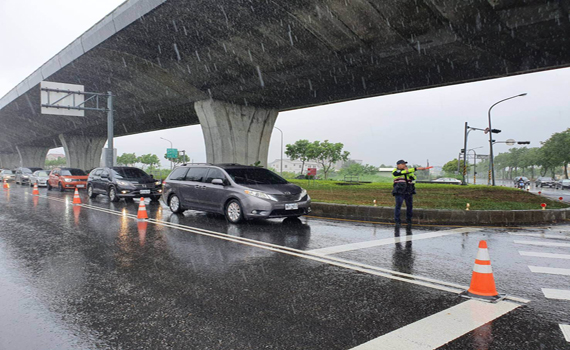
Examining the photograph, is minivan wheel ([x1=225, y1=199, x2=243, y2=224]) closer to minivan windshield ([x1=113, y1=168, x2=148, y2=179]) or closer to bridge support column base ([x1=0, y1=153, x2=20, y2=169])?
minivan windshield ([x1=113, y1=168, x2=148, y2=179])

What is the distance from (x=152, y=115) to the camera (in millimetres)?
35969

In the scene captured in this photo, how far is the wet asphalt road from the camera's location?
3230 mm

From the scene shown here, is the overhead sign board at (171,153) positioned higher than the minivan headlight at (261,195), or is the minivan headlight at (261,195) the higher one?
the overhead sign board at (171,153)

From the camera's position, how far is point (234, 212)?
9867 mm

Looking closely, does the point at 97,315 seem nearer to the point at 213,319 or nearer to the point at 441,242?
the point at 213,319

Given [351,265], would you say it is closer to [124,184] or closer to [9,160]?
[124,184]

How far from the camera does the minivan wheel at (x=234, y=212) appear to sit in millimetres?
9727

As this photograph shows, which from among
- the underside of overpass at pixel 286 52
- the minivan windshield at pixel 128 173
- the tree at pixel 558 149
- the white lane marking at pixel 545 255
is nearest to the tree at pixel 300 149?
the tree at pixel 558 149

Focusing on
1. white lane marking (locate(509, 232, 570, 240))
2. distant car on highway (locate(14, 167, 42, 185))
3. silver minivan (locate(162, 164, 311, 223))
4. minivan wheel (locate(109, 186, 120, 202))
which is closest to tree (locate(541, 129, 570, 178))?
white lane marking (locate(509, 232, 570, 240))

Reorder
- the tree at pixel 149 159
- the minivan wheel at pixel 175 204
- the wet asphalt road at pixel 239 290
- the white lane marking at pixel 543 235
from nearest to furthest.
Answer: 1. the wet asphalt road at pixel 239 290
2. the white lane marking at pixel 543 235
3. the minivan wheel at pixel 175 204
4. the tree at pixel 149 159

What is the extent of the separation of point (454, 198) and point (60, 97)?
2351cm

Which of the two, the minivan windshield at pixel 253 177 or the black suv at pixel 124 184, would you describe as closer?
the minivan windshield at pixel 253 177

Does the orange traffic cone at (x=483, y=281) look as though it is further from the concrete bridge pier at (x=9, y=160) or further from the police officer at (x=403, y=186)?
the concrete bridge pier at (x=9, y=160)

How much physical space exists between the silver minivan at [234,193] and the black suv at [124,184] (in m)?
4.08
